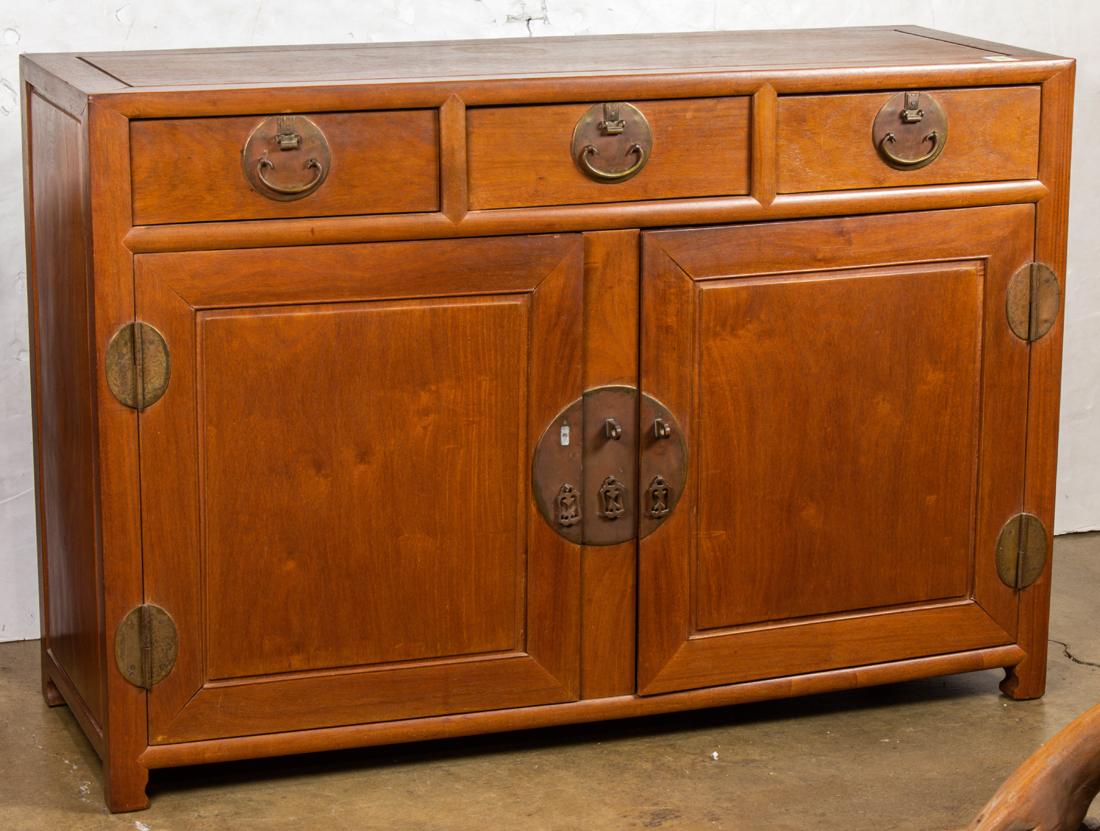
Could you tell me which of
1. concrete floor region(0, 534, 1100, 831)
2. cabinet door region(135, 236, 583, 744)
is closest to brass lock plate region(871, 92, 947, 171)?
cabinet door region(135, 236, 583, 744)

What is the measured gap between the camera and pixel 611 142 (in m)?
2.32

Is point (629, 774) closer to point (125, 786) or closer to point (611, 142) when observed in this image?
point (125, 786)

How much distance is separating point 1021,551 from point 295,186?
4.56ft

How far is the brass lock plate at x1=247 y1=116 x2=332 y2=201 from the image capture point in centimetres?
218

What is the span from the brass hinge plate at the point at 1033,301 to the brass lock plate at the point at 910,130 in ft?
0.92

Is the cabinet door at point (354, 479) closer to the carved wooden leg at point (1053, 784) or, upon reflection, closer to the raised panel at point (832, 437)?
the raised panel at point (832, 437)

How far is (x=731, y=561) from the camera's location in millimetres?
2547

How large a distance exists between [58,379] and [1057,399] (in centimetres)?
167

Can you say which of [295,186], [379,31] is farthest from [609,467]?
[379,31]

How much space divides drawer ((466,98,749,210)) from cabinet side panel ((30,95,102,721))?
0.58 metres

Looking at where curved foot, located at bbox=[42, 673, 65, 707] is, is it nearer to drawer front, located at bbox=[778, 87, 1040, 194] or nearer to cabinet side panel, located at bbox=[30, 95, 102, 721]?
cabinet side panel, located at bbox=[30, 95, 102, 721]

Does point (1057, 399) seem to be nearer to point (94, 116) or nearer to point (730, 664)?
point (730, 664)

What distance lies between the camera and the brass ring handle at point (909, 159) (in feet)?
7.95

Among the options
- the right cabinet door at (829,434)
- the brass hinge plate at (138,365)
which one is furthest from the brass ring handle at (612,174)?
the brass hinge plate at (138,365)
